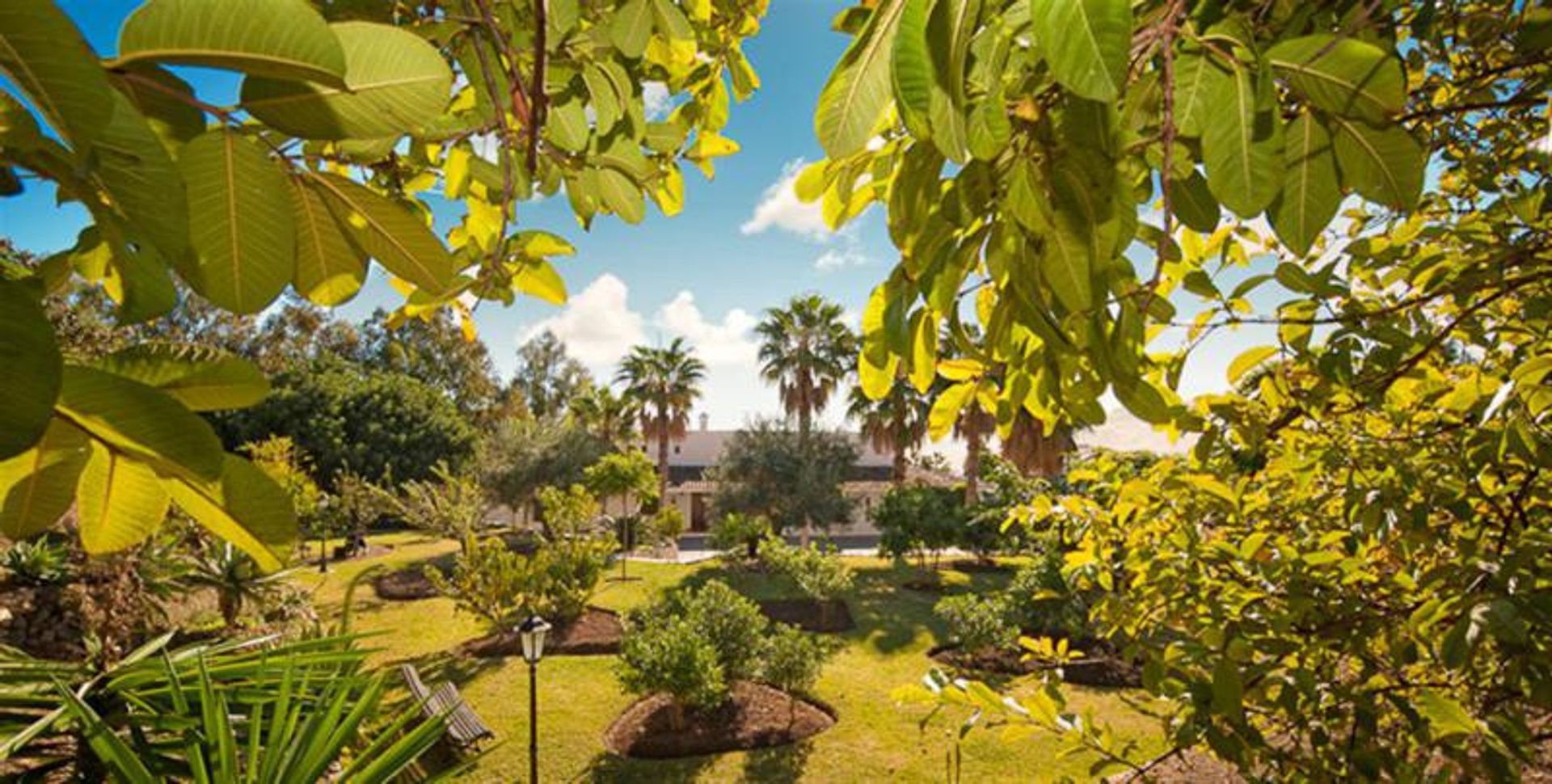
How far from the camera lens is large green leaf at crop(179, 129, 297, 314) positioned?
21.6 inches

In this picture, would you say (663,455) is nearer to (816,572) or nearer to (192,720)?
(816,572)

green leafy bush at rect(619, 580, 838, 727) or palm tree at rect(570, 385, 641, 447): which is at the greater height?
palm tree at rect(570, 385, 641, 447)

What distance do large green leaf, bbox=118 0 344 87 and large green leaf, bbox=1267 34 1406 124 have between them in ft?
2.71

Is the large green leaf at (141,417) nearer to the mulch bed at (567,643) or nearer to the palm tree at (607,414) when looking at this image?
the mulch bed at (567,643)

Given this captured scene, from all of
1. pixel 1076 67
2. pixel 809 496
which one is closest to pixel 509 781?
pixel 1076 67

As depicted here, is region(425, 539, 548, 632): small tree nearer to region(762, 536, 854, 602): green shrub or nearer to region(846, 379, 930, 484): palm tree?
region(762, 536, 854, 602): green shrub

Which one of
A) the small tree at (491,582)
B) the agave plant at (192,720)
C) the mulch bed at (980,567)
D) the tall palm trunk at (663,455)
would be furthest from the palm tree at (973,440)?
the agave plant at (192,720)

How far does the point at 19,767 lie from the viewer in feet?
9.00

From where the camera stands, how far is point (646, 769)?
8047 mm

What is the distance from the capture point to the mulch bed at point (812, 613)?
14.6 metres

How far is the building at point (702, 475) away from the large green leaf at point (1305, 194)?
30678 mm

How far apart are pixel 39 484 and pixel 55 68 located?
0.42 m

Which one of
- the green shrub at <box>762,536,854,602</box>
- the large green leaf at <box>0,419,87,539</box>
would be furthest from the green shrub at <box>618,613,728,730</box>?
the large green leaf at <box>0,419,87,539</box>

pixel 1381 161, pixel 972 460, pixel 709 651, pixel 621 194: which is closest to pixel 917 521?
pixel 972 460
